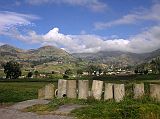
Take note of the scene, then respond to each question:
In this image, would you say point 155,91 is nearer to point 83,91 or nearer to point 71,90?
point 83,91

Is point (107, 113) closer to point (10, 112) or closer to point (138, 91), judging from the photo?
point (138, 91)

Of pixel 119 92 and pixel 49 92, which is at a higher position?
pixel 119 92

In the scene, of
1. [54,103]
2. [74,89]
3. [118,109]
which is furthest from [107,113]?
[74,89]

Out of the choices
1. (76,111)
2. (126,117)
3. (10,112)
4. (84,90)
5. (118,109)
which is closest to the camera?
(126,117)

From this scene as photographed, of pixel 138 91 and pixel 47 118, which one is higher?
pixel 138 91

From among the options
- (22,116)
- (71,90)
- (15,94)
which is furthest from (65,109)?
(15,94)

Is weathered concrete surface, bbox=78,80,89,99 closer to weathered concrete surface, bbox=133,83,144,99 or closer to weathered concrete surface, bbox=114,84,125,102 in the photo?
weathered concrete surface, bbox=114,84,125,102

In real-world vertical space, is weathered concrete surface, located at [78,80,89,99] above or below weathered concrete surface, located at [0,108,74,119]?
above

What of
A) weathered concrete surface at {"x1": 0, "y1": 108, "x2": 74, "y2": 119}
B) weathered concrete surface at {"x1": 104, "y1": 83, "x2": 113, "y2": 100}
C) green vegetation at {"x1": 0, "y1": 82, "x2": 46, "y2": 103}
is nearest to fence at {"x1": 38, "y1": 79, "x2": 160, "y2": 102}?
weathered concrete surface at {"x1": 104, "y1": 83, "x2": 113, "y2": 100}

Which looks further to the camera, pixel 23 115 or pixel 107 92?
pixel 107 92

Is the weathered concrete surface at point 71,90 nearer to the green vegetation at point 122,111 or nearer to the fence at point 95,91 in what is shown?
the fence at point 95,91

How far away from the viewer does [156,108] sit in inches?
910

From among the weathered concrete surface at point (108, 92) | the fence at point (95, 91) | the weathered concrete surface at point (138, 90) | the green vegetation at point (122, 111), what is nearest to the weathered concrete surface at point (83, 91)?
the fence at point (95, 91)

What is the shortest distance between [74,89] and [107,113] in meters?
10.5
